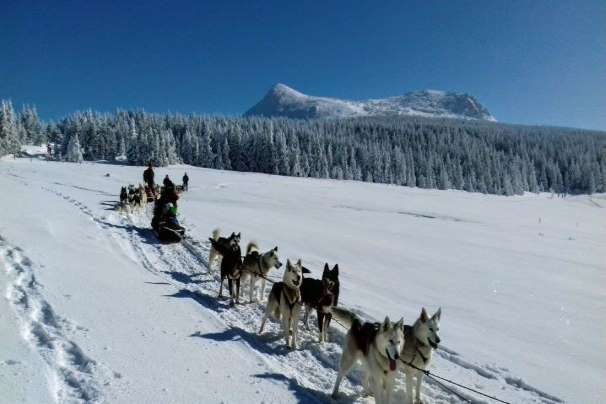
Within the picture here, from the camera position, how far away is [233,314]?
9516 millimetres

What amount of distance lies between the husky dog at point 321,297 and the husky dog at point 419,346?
2296mm

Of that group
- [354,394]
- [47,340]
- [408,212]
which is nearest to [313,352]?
[354,394]

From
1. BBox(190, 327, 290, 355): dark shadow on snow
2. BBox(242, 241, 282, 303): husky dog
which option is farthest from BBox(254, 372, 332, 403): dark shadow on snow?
BBox(242, 241, 282, 303): husky dog

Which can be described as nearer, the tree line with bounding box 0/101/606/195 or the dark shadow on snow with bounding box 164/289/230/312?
the dark shadow on snow with bounding box 164/289/230/312

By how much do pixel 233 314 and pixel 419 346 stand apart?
15.8 ft

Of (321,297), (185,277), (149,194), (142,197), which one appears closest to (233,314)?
(321,297)

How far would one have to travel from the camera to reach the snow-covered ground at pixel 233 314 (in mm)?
6188

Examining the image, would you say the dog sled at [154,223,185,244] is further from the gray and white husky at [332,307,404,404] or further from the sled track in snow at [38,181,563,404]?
the gray and white husky at [332,307,404,404]

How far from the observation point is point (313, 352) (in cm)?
788

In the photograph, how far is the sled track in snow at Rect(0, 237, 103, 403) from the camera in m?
5.43

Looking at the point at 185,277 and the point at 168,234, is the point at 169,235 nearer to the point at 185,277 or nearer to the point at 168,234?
the point at 168,234

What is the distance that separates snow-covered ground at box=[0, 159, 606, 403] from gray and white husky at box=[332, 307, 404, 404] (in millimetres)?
593

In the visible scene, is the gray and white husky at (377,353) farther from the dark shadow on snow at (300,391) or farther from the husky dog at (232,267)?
the husky dog at (232,267)

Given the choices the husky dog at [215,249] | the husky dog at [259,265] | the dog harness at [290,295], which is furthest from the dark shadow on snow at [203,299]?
the dog harness at [290,295]
